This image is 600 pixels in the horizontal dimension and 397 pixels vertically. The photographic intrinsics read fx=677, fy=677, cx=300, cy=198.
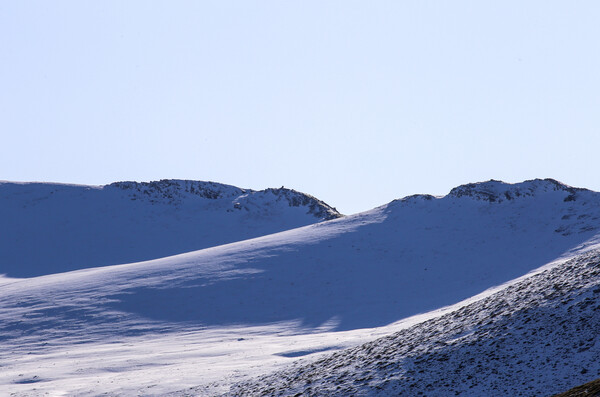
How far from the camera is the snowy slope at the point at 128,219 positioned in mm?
56188

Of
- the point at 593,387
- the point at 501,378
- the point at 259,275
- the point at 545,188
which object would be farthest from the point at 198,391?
the point at 545,188

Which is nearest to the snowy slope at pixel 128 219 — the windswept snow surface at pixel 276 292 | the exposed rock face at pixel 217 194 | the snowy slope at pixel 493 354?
the exposed rock face at pixel 217 194

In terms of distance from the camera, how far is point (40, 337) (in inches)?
1233

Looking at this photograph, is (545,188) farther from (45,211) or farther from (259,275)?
(45,211)

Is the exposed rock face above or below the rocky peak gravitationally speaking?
above

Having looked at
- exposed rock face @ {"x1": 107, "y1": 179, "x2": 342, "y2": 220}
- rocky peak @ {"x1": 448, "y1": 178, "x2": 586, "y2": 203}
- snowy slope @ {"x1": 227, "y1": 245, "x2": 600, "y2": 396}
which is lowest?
snowy slope @ {"x1": 227, "y1": 245, "x2": 600, "y2": 396}

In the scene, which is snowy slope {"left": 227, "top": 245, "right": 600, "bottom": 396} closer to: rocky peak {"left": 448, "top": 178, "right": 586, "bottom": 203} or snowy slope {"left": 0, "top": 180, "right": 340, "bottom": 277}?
rocky peak {"left": 448, "top": 178, "right": 586, "bottom": 203}

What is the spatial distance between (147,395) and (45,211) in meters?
47.9

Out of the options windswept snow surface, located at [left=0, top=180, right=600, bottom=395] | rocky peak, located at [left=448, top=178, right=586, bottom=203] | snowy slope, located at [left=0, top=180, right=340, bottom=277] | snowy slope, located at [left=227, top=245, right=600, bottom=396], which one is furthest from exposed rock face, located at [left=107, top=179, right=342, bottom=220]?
snowy slope, located at [left=227, top=245, right=600, bottom=396]

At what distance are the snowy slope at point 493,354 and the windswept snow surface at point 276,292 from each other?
469cm

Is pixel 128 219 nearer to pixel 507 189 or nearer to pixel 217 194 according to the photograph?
pixel 217 194

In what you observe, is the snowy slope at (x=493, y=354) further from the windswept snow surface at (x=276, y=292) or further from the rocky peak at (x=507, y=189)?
the rocky peak at (x=507, y=189)

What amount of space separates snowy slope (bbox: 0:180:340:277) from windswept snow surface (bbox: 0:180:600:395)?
11712mm

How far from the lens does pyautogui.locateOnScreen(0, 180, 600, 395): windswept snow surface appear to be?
25.3 m
